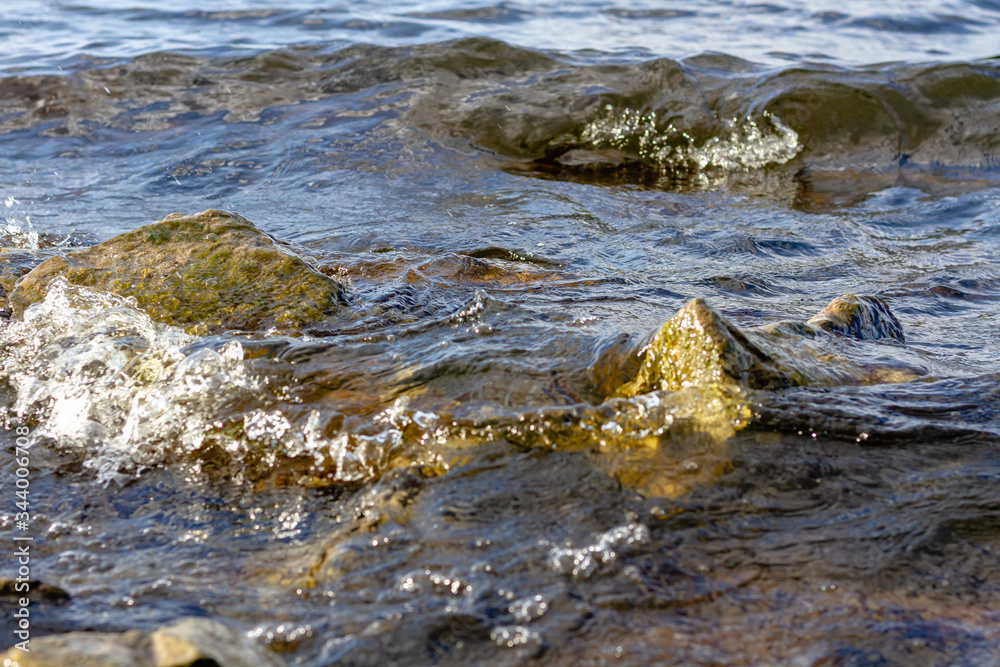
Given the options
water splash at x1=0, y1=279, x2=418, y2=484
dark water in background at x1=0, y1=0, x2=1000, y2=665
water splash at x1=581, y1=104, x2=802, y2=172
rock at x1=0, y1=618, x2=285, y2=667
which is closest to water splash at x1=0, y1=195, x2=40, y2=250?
dark water in background at x1=0, y1=0, x2=1000, y2=665

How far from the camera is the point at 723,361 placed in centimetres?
263

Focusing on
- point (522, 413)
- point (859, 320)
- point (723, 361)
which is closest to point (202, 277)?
point (522, 413)

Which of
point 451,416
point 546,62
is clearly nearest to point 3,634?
point 451,416

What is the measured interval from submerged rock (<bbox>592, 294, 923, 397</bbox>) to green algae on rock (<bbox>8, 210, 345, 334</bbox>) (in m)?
1.33

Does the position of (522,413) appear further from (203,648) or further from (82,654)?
(82,654)

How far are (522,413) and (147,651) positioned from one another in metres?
1.35

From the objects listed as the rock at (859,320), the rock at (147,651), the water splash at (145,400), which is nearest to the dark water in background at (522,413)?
the water splash at (145,400)

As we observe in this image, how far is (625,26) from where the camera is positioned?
10.5m

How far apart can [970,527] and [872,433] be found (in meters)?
0.42

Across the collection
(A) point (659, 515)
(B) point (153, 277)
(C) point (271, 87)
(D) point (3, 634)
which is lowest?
(D) point (3, 634)

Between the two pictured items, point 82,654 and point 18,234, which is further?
point 18,234

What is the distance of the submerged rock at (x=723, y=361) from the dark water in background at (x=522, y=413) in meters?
0.11

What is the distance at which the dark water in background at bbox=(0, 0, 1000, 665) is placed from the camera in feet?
6.53

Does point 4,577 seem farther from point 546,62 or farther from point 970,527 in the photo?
point 546,62
